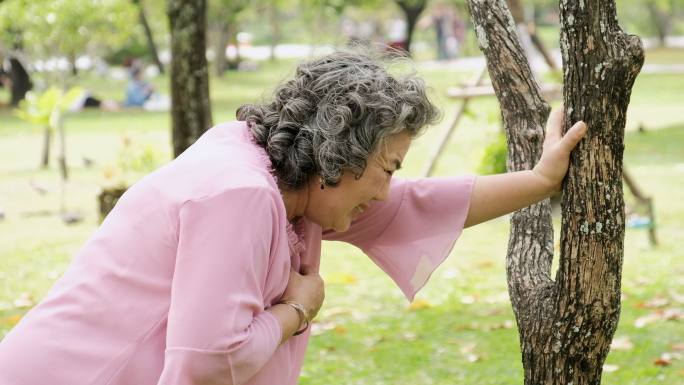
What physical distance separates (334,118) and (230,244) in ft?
1.24

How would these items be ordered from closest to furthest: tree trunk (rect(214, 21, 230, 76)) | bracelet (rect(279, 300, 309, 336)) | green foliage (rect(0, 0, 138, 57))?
bracelet (rect(279, 300, 309, 336)) → green foliage (rect(0, 0, 138, 57)) → tree trunk (rect(214, 21, 230, 76))

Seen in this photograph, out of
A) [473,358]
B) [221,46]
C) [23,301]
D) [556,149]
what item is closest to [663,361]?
[473,358]

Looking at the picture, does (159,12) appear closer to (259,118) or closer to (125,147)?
(125,147)

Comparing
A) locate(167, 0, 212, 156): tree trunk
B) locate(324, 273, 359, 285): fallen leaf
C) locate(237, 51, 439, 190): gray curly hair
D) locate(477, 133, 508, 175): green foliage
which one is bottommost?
locate(324, 273, 359, 285): fallen leaf

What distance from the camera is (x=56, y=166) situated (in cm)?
1395

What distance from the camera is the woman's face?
2.51 m

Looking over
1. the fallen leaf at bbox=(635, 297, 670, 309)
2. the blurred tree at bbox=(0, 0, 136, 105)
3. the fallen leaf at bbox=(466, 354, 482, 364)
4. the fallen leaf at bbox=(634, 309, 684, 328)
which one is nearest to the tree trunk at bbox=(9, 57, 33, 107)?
the blurred tree at bbox=(0, 0, 136, 105)

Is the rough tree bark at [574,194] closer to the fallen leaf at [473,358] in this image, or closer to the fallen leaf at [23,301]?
the fallen leaf at [473,358]

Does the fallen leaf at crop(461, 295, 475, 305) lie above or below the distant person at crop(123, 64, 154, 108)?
above

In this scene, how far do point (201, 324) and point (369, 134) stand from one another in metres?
0.56

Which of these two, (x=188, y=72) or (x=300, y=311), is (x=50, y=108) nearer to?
(x=188, y=72)

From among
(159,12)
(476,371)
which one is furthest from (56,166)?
(159,12)

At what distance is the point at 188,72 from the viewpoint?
22.0 feet

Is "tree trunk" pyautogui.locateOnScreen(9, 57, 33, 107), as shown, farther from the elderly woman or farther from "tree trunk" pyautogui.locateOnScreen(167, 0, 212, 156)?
the elderly woman
